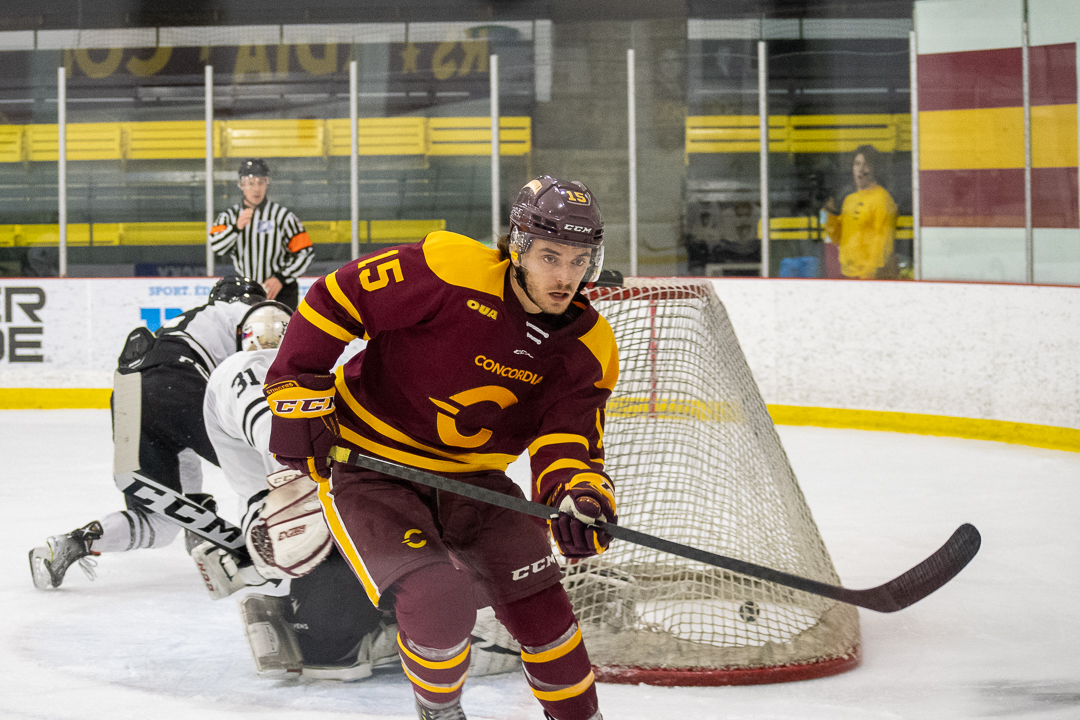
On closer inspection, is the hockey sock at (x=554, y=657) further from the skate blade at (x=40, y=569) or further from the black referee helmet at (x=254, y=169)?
the black referee helmet at (x=254, y=169)

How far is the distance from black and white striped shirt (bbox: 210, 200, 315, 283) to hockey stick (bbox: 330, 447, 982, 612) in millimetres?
3703

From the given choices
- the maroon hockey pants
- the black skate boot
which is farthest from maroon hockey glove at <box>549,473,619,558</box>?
the black skate boot

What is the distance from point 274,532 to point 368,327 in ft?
1.83

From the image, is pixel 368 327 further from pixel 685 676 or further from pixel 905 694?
pixel 905 694

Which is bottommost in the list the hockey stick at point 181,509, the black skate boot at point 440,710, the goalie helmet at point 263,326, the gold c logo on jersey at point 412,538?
the black skate boot at point 440,710

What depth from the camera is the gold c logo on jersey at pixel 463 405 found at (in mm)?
1780

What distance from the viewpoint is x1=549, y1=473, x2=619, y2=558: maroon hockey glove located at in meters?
1.66

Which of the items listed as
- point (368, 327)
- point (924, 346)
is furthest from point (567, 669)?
point (924, 346)

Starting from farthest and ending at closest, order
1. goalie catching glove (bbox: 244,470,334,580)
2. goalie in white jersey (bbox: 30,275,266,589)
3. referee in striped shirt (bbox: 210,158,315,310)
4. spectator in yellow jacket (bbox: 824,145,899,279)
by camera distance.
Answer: spectator in yellow jacket (bbox: 824,145,899,279)
referee in striped shirt (bbox: 210,158,315,310)
goalie in white jersey (bbox: 30,275,266,589)
goalie catching glove (bbox: 244,470,334,580)

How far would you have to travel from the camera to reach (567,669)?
5.52 ft

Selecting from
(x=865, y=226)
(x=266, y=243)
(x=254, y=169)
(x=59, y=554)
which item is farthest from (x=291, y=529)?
(x=865, y=226)

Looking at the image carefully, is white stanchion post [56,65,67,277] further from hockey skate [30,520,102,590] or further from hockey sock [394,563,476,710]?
hockey sock [394,563,476,710]

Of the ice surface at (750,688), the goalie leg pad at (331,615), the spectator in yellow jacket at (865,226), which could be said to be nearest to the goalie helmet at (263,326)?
the goalie leg pad at (331,615)

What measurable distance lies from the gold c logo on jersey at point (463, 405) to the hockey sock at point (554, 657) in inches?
10.6
